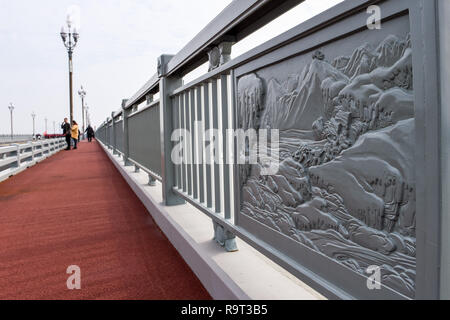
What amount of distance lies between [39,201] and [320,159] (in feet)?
18.4

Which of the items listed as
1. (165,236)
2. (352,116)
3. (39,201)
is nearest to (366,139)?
(352,116)

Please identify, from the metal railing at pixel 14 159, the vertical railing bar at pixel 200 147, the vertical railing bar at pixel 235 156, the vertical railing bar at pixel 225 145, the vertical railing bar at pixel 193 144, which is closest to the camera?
the vertical railing bar at pixel 235 156

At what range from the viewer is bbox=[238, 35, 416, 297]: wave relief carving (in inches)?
41.3

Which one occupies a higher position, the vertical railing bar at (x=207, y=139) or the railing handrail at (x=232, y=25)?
the railing handrail at (x=232, y=25)

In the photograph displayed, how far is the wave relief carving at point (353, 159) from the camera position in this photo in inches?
41.3

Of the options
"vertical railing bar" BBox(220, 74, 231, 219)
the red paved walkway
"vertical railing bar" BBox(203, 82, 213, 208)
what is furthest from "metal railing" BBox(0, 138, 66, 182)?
"vertical railing bar" BBox(220, 74, 231, 219)

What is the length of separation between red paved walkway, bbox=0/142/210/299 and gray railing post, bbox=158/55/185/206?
455mm

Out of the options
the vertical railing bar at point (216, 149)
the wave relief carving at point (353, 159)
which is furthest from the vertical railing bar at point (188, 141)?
the wave relief carving at point (353, 159)

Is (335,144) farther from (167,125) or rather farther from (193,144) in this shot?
(167,125)

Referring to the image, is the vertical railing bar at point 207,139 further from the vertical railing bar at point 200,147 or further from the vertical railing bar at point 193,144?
the vertical railing bar at point 193,144

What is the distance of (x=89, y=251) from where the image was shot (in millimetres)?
3283

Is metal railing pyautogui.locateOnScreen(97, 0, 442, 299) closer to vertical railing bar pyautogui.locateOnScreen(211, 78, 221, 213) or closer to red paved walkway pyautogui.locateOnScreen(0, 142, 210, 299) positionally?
vertical railing bar pyautogui.locateOnScreen(211, 78, 221, 213)

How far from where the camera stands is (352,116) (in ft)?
4.03

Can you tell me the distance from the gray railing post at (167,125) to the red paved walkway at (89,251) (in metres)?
0.46
